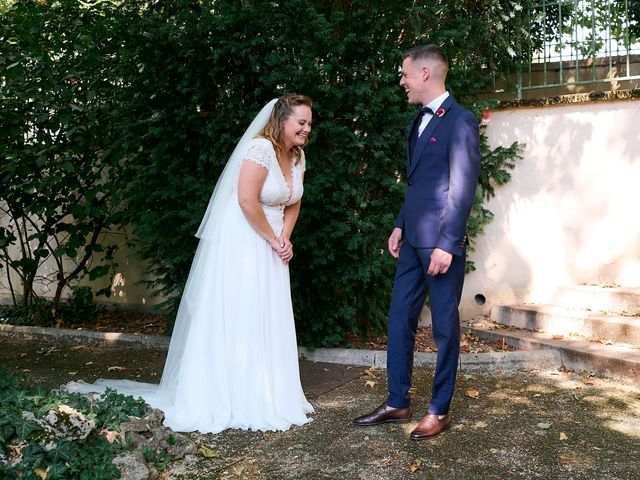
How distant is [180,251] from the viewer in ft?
19.8

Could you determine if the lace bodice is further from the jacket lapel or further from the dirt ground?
the dirt ground

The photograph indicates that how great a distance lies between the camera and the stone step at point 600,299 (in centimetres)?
566

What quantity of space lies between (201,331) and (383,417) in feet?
4.24

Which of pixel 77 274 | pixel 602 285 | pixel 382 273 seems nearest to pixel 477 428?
pixel 382 273

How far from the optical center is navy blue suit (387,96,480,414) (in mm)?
3752

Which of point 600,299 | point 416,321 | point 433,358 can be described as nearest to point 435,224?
point 416,321

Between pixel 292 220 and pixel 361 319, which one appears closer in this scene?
pixel 292 220

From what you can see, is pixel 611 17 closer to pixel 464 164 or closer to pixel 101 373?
pixel 464 164

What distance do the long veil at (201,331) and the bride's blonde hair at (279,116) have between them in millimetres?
66

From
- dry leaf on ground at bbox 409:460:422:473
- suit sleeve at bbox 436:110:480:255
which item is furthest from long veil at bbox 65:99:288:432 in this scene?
suit sleeve at bbox 436:110:480:255

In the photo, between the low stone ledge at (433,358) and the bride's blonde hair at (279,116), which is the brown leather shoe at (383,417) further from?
the bride's blonde hair at (279,116)

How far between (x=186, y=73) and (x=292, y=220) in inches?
77.7

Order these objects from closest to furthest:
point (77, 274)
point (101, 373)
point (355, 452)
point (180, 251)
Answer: point (355, 452)
point (101, 373)
point (180, 251)
point (77, 274)

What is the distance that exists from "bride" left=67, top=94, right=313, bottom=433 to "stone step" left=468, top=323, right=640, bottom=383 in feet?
7.06
